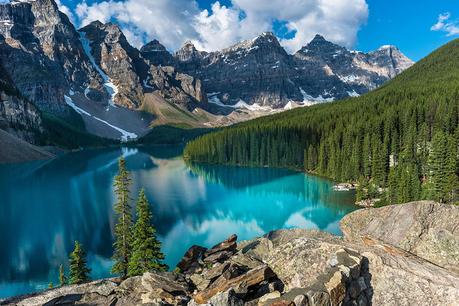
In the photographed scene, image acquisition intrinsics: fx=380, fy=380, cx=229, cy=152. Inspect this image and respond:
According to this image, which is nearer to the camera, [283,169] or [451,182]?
[451,182]

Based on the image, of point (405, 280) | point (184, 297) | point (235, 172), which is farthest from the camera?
point (235, 172)

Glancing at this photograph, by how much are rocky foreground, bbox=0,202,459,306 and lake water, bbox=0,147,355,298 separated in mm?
29001

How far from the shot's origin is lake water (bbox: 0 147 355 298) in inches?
1959

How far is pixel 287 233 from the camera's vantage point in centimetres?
2888

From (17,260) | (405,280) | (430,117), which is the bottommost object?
(17,260)

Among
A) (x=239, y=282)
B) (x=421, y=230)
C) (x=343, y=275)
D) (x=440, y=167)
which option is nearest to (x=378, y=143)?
(x=440, y=167)

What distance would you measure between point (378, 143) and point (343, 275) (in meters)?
88.4

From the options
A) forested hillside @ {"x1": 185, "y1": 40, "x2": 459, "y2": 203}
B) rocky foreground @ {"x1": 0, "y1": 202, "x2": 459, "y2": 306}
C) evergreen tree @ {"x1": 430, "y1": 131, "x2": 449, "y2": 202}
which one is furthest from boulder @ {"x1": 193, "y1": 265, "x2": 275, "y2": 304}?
evergreen tree @ {"x1": 430, "y1": 131, "x2": 449, "y2": 202}

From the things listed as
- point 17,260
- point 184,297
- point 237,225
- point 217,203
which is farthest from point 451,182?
point 17,260

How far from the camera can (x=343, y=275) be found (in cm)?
1357

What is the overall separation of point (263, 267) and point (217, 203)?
67.5 metres

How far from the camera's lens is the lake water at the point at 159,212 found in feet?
163

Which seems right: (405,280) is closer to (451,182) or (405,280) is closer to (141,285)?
(141,285)

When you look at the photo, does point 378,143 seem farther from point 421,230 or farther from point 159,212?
point 421,230
